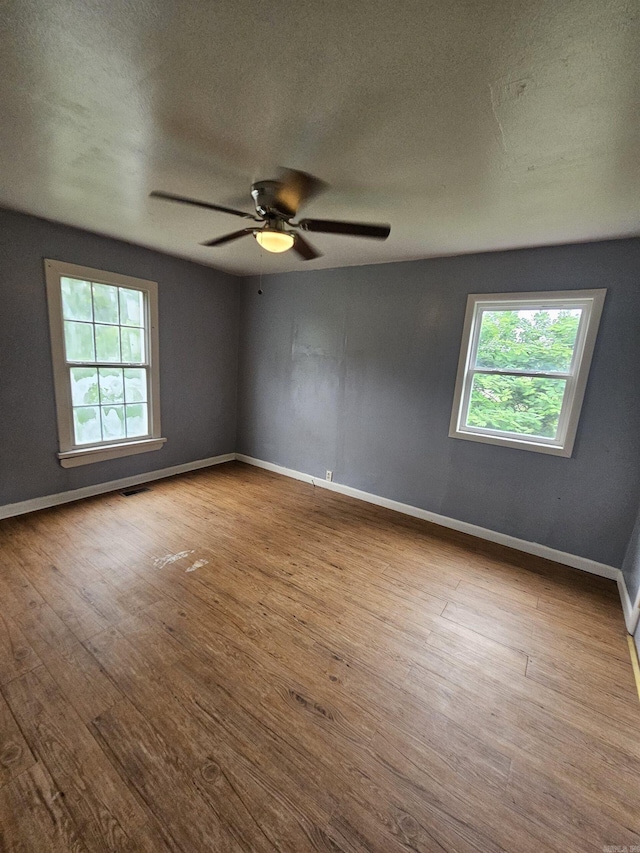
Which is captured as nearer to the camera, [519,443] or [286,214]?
[286,214]

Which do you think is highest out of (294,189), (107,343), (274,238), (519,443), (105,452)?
(294,189)

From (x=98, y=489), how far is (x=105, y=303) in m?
1.88

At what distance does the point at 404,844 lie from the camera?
107 cm

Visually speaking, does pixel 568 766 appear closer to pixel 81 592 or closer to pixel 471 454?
pixel 471 454

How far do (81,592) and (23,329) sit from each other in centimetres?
220

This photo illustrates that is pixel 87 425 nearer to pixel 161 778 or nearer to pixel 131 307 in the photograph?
pixel 131 307

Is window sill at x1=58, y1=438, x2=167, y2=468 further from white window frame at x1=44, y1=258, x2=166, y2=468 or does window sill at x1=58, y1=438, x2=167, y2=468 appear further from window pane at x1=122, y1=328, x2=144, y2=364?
window pane at x1=122, y1=328, x2=144, y2=364

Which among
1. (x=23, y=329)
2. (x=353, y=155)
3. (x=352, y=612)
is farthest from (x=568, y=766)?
(x=23, y=329)

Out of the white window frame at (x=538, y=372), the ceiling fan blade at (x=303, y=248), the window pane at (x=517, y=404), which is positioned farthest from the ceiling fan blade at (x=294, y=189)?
the window pane at (x=517, y=404)

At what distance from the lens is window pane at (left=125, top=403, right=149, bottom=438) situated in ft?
12.2

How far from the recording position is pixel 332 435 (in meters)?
3.98

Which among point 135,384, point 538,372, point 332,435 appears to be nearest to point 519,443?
point 538,372

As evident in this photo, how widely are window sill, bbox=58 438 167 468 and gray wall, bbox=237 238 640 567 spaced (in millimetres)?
1314

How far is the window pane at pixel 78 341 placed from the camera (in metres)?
3.11
